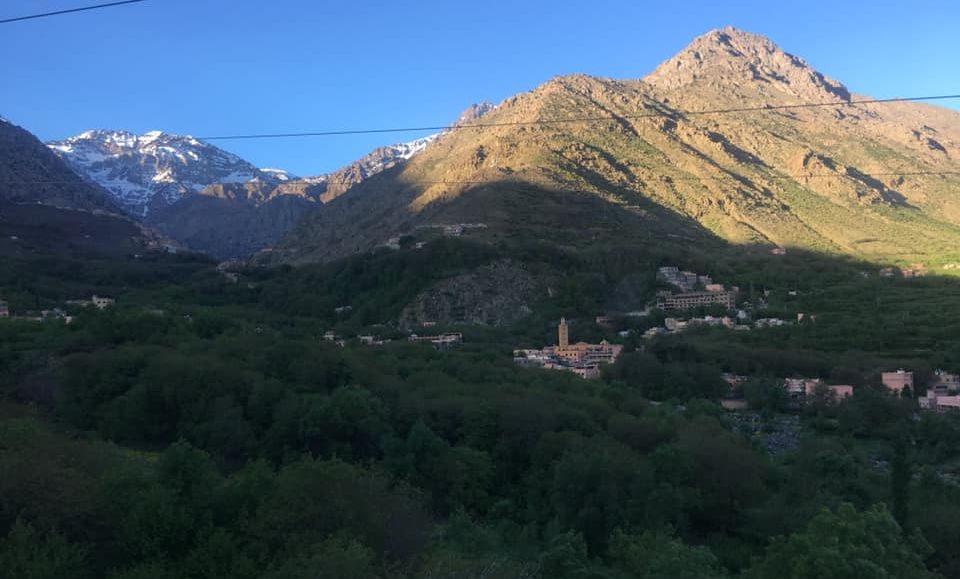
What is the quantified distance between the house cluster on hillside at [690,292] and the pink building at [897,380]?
14.7 meters

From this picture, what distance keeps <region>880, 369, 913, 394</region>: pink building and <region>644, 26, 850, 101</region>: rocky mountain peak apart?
278ft

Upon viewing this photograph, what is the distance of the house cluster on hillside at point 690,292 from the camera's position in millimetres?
45969

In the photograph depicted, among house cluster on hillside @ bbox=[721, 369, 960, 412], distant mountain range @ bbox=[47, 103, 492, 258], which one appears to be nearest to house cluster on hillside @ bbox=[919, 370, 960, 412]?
house cluster on hillside @ bbox=[721, 369, 960, 412]

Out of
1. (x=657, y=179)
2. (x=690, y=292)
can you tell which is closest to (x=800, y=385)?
(x=690, y=292)

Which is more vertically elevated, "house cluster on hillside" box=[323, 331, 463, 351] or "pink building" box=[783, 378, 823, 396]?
"house cluster on hillside" box=[323, 331, 463, 351]

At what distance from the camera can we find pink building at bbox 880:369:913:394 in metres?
30.4

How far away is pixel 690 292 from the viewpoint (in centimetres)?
4703

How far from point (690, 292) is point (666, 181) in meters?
27.9

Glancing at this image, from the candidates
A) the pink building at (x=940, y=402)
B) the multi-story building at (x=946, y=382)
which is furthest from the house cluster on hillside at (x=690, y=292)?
the pink building at (x=940, y=402)

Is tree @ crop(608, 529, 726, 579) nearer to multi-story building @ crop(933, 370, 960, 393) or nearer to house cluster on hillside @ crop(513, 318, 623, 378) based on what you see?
house cluster on hillside @ crop(513, 318, 623, 378)

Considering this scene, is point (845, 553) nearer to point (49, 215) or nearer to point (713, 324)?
point (713, 324)

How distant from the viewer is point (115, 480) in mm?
10586

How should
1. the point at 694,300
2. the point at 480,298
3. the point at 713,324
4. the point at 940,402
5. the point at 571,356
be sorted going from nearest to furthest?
the point at 940,402
the point at 571,356
the point at 713,324
the point at 480,298
the point at 694,300

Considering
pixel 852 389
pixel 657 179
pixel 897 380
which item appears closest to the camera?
pixel 852 389
